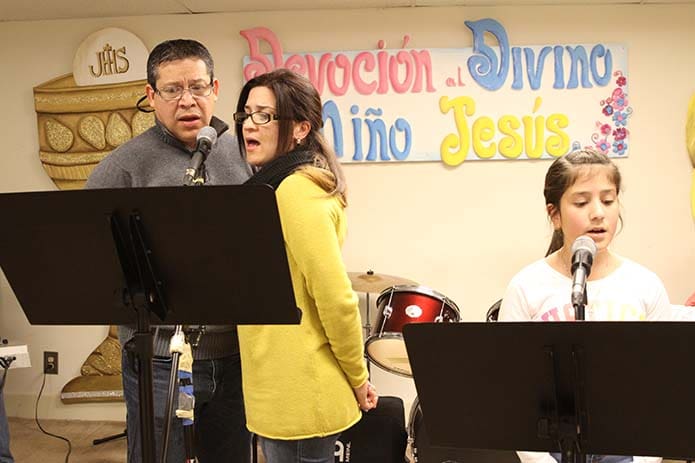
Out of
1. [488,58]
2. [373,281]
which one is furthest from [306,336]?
[488,58]

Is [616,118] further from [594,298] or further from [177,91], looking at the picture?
[177,91]

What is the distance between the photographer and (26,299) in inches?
61.7

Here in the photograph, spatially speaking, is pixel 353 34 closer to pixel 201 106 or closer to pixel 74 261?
pixel 201 106

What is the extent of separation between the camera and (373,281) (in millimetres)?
3789

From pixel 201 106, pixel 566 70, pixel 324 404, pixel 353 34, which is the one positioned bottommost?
pixel 324 404

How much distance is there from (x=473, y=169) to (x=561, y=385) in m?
2.88

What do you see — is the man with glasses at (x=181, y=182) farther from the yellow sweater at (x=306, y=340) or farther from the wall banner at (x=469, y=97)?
the wall banner at (x=469, y=97)

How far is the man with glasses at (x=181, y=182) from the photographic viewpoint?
194cm

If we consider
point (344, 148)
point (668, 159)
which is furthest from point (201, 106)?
point (668, 159)

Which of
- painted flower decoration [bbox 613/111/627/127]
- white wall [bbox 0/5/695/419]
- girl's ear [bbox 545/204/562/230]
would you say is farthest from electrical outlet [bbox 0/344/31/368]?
painted flower decoration [bbox 613/111/627/127]

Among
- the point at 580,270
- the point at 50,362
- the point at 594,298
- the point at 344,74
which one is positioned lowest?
the point at 50,362

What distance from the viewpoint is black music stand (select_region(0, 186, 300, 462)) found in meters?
1.41

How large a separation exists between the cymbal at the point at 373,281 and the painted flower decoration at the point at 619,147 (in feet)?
4.19

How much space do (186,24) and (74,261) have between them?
296cm
